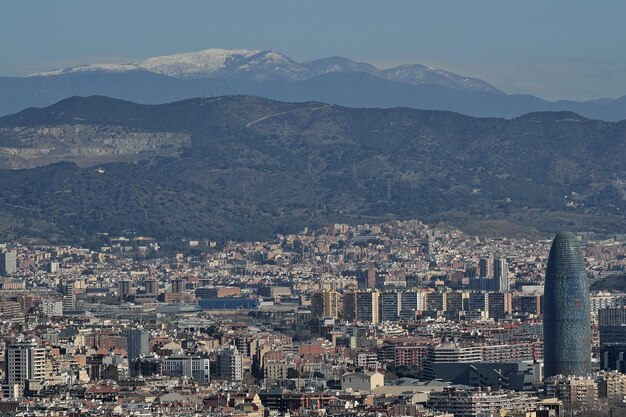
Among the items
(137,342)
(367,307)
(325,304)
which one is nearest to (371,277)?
(367,307)

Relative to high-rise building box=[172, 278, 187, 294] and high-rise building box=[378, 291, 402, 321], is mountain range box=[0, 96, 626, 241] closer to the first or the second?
high-rise building box=[172, 278, 187, 294]

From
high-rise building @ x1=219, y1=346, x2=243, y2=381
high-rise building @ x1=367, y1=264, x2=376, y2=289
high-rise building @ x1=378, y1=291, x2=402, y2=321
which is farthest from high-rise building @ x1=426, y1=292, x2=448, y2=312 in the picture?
high-rise building @ x1=219, y1=346, x2=243, y2=381

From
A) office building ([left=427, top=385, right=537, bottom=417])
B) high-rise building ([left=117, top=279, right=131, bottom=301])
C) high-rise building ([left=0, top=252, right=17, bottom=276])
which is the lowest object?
office building ([left=427, top=385, right=537, bottom=417])

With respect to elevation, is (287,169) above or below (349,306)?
above

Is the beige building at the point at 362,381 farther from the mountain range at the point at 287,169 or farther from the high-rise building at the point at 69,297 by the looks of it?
the mountain range at the point at 287,169

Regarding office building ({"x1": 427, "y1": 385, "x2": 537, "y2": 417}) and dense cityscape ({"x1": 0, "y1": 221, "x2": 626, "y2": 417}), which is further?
dense cityscape ({"x1": 0, "y1": 221, "x2": 626, "y2": 417})

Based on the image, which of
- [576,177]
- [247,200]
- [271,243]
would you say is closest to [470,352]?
[271,243]

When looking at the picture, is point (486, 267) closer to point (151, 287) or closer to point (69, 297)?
point (151, 287)
